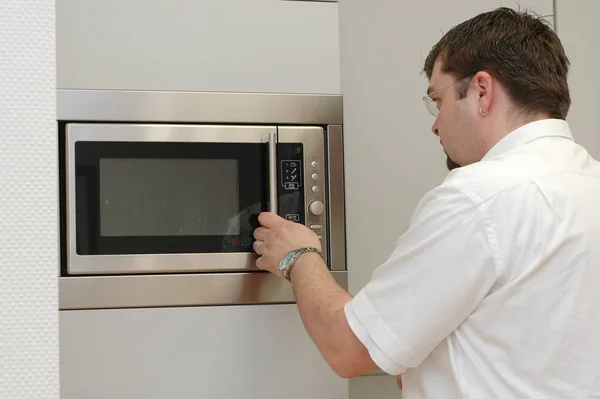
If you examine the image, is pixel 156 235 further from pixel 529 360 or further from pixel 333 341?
pixel 529 360

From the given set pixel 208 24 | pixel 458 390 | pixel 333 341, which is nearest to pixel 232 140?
pixel 208 24

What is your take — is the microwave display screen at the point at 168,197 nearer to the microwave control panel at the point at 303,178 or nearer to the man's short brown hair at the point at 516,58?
the microwave control panel at the point at 303,178

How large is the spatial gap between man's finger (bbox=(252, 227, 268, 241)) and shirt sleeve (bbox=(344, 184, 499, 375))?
27 cm

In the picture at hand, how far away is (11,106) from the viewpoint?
71cm

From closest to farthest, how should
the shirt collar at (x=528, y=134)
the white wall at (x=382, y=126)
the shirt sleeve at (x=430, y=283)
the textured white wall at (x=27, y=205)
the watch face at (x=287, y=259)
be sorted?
the textured white wall at (x=27, y=205)
the shirt sleeve at (x=430, y=283)
the shirt collar at (x=528, y=134)
the watch face at (x=287, y=259)
the white wall at (x=382, y=126)

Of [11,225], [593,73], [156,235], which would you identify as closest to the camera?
[11,225]

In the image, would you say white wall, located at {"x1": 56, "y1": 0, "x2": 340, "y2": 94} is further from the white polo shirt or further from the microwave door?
the white polo shirt

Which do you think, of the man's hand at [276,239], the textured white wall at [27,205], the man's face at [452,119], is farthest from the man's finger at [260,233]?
the textured white wall at [27,205]

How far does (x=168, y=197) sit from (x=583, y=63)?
3.85 ft

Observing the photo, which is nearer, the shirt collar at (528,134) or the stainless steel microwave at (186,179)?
the shirt collar at (528,134)

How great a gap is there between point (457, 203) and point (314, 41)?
49cm

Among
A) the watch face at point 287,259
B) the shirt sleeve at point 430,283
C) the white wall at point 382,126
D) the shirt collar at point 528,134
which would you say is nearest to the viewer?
the shirt sleeve at point 430,283

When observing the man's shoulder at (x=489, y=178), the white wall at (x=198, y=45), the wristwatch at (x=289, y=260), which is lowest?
the wristwatch at (x=289, y=260)

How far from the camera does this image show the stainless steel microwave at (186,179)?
133 centimetres
